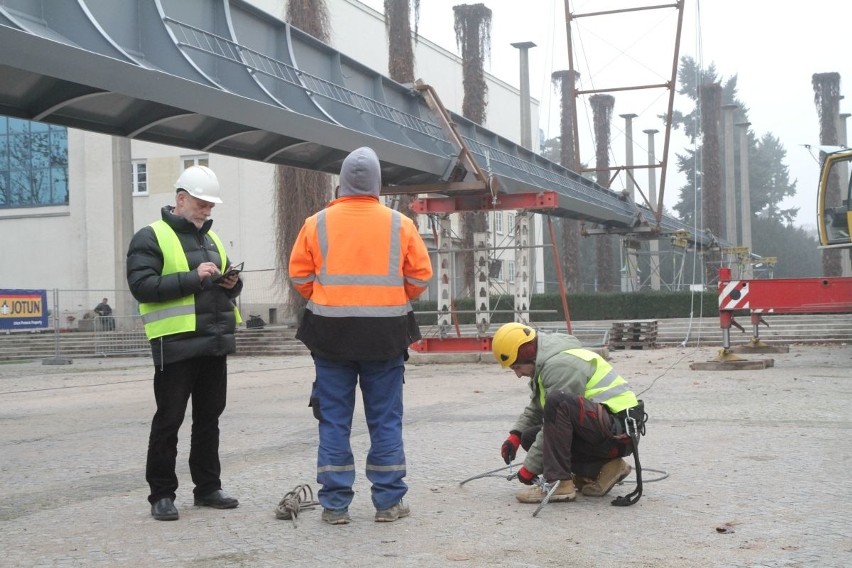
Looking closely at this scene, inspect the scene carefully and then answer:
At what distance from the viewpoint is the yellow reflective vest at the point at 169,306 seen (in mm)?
5953

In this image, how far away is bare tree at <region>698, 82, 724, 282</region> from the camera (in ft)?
149

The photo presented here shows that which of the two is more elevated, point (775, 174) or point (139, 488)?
point (775, 174)

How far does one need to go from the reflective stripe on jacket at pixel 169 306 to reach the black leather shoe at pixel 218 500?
3.18 ft

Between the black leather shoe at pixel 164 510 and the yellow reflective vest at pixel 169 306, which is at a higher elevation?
the yellow reflective vest at pixel 169 306

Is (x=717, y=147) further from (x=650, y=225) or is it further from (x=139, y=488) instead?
(x=139, y=488)

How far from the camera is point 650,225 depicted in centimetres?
3662

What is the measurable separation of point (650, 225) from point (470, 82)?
8.38 metres

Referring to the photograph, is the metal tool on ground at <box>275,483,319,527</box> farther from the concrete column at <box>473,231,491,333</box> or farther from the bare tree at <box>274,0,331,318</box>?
the bare tree at <box>274,0,331,318</box>

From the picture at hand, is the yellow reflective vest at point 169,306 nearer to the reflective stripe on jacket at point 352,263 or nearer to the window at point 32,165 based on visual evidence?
the reflective stripe on jacket at point 352,263

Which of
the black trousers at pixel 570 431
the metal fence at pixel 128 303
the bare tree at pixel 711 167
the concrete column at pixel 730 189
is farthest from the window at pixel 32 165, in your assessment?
the black trousers at pixel 570 431

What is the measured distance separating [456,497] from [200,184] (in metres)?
2.33

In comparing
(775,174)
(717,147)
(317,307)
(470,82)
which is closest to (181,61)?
(317,307)

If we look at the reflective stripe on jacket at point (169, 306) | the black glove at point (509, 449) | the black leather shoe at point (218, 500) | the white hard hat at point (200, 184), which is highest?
the white hard hat at point (200, 184)

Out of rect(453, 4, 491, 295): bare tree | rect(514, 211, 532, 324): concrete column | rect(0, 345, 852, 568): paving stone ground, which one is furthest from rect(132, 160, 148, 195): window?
rect(0, 345, 852, 568): paving stone ground
